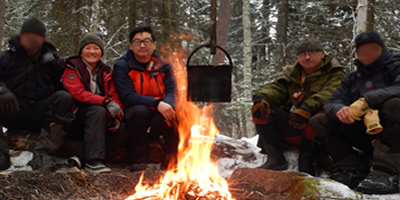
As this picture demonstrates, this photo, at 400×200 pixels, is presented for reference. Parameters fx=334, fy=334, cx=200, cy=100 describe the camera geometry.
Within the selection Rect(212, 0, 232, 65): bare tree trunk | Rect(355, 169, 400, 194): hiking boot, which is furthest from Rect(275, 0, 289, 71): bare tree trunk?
Rect(355, 169, 400, 194): hiking boot

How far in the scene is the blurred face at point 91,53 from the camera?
12.7ft

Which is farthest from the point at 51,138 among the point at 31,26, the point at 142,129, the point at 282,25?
the point at 282,25

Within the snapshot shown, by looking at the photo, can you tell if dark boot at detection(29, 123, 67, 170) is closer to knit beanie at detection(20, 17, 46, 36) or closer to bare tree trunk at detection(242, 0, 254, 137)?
knit beanie at detection(20, 17, 46, 36)

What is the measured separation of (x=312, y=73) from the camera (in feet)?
14.0

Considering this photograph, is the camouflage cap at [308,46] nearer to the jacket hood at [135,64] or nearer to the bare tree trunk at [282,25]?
the jacket hood at [135,64]

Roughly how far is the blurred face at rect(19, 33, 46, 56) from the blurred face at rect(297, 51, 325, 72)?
3133mm

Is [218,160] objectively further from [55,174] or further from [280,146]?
[55,174]

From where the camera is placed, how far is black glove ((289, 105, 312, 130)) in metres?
3.91

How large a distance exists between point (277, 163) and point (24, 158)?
3.07 metres

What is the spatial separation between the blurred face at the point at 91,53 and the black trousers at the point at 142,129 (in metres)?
0.71

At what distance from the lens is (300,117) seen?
393 centimetres

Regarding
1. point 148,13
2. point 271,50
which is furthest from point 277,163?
point 271,50

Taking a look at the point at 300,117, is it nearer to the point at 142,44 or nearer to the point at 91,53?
the point at 142,44

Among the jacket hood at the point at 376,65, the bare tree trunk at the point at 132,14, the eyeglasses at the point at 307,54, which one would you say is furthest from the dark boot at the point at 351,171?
the bare tree trunk at the point at 132,14
